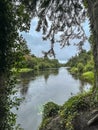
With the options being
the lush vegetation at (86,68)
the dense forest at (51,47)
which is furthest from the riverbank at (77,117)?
the lush vegetation at (86,68)

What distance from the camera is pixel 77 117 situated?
9.73 metres

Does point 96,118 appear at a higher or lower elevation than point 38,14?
lower

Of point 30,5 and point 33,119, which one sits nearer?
point 30,5

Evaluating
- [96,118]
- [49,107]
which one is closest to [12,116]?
[96,118]

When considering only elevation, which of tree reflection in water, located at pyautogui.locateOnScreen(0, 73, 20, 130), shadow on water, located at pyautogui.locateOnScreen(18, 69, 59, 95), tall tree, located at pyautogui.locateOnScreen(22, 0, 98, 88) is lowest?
tree reflection in water, located at pyautogui.locateOnScreen(0, 73, 20, 130)

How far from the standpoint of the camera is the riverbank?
915 centimetres

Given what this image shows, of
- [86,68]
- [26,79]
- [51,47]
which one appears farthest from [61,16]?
[86,68]

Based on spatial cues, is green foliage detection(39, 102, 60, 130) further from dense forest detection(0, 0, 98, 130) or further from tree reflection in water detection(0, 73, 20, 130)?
tree reflection in water detection(0, 73, 20, 130)

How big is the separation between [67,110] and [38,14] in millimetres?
4813

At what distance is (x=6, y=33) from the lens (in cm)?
534

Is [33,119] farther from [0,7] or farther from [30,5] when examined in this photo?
[0,7]

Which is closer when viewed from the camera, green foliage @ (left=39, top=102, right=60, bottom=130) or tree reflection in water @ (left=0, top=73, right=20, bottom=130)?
tree reflection in water @ (left=0, top=73, right=20, bottom=130)

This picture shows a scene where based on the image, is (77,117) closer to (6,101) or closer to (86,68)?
(6,101)

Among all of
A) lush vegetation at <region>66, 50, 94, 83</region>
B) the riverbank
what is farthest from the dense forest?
lush vegetation at <region>66, 50, 94, 83</region>
